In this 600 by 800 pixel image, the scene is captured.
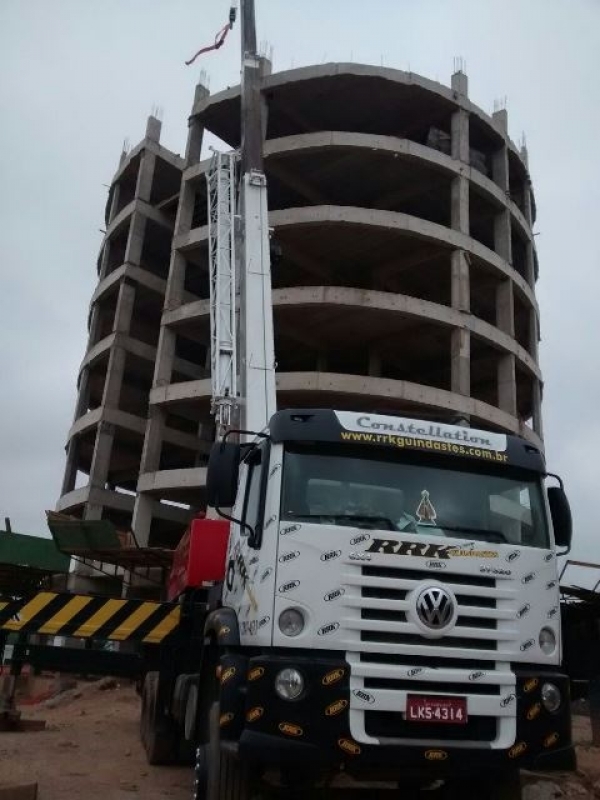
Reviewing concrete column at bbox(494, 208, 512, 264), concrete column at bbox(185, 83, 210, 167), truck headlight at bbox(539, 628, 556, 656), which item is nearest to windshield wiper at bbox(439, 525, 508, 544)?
truck headlight at bbox(539, 628, 556, 656)

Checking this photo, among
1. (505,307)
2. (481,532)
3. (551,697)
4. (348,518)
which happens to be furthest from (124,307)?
(551,697)

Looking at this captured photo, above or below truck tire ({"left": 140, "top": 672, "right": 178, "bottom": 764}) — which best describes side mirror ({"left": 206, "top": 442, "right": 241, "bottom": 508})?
above

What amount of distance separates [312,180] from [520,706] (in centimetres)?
2573

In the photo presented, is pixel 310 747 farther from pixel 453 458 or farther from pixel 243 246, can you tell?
pixel 243 246

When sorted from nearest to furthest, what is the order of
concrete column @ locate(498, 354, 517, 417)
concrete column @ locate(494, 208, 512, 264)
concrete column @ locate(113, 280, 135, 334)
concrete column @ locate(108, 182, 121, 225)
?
concrete column @ locate(498, 354, 517, 417), concrete column @ locate(494, 208, 512, 264), concrete column @ locate(113, 280, 135, 334), concrete column @ locate(108, 182, 121, 225)

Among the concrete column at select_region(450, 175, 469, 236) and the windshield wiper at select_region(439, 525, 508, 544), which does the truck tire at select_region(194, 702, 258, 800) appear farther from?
the concrete column at select_region(450, 175, 469, 236)

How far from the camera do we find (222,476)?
5.39 m

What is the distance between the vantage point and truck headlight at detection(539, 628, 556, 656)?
536 centimetres

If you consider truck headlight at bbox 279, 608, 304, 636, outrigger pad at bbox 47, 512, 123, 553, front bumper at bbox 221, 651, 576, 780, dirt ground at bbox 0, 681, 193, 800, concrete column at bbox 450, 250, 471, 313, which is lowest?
dirt ground at bbox 0, 681, 193, 800

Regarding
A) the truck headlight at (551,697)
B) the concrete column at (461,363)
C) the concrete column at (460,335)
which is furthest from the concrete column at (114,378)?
the truck headlight at (551,697)

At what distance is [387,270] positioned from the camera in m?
28.5

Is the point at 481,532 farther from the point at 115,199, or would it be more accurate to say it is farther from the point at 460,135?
the point at 115,199

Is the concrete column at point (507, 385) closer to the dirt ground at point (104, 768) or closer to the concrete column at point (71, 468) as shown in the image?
the dirt ground at point (104, 768)

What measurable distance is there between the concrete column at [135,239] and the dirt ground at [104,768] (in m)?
20.9
